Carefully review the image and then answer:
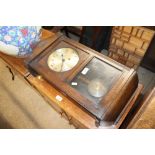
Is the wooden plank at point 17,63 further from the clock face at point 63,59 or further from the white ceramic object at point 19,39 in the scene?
the clock face at point 63,59

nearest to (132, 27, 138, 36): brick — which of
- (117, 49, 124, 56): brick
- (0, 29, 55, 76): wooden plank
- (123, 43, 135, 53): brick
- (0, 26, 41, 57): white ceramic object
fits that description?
(123, 43, 135, 53): brick

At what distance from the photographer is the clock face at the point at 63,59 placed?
112cm

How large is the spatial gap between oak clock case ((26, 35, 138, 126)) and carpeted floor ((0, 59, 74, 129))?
2.27 ft

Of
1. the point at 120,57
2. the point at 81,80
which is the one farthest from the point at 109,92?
the point at 120,57

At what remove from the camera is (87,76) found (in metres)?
1.08

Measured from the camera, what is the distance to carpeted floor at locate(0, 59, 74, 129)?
168 centimetres

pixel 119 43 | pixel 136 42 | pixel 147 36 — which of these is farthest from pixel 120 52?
pixel 147 36

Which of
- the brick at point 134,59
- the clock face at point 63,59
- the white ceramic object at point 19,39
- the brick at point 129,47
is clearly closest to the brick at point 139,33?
the brick at point 129,47

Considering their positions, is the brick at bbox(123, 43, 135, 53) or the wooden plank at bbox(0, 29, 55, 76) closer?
the wooden plank at bbox(0, 29, 55, 76)

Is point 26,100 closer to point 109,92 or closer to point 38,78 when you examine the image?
point 38,78

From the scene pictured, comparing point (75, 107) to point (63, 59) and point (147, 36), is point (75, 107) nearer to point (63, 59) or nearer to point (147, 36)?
point (63, 59)

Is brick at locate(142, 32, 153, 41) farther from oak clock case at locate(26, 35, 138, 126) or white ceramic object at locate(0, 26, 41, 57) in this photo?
white ceramic object at locate(0, 26, 41, 57)

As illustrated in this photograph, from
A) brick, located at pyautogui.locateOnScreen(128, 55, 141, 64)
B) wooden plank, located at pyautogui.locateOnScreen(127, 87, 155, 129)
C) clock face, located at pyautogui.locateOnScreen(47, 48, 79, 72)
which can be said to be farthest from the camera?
brick, located at pyautogui.locateOnScreen(128, 55, 141, 64)
